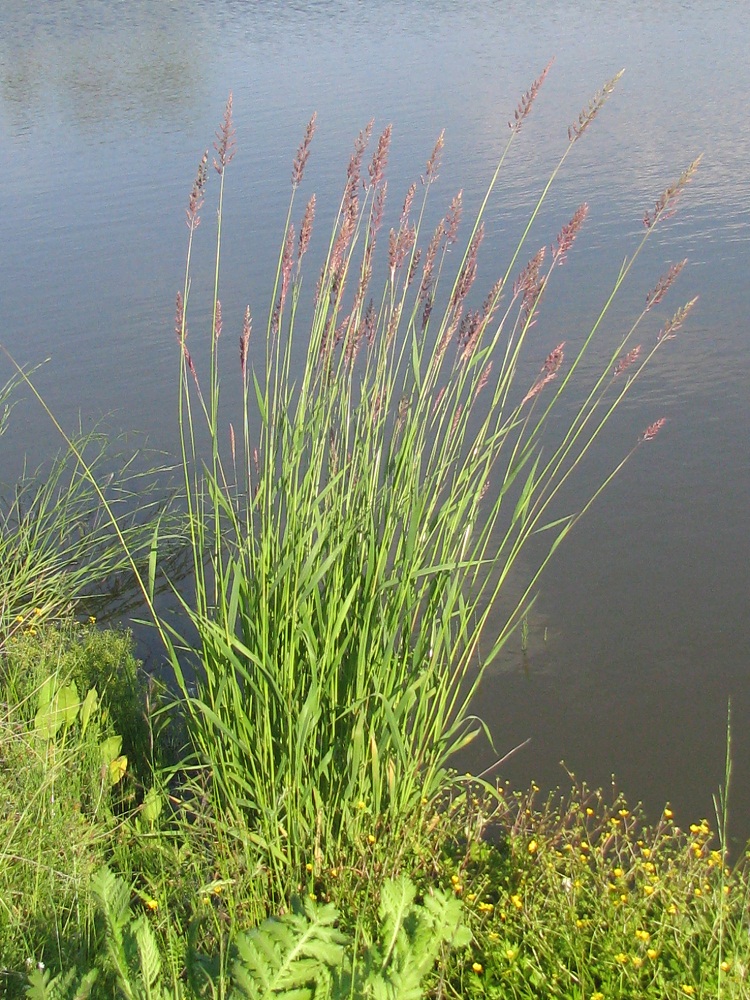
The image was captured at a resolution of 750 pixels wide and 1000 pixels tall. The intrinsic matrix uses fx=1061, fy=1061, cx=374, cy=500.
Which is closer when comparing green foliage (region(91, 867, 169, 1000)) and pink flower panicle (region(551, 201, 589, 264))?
green foliage (region(91, 867, 169, 1000))

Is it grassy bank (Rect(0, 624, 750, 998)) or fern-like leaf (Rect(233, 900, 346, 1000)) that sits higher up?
fern-like leaf (Rect(233, 900, 346, 1000))

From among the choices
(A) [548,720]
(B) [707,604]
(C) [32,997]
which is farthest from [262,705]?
(B) [707,604]

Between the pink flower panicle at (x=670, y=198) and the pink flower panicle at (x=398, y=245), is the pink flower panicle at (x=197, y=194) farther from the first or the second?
the pink flower panicle at (x=670, y=198)

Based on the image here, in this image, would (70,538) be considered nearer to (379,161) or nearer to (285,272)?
(285,272)

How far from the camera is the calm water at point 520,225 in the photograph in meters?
4.10

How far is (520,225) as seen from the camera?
8.26m

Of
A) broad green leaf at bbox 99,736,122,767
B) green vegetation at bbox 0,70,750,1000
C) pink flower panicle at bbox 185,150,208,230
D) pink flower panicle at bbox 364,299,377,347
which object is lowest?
broad green leaf at bbox 99,736,122,767

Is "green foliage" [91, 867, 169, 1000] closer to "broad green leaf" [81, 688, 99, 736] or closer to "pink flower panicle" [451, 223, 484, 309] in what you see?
"broad green leaf" [81, 688, 99, 736]

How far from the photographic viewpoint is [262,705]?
2.55m

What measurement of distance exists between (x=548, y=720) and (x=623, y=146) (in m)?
7.55

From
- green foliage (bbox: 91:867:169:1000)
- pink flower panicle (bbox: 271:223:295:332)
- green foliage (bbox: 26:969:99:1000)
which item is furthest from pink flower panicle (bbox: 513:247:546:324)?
green foliage (bbox: 26:969:99:1000)

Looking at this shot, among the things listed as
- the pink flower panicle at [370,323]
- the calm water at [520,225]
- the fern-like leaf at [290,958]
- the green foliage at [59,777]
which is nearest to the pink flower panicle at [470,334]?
the pink flower panicle at [370,323]

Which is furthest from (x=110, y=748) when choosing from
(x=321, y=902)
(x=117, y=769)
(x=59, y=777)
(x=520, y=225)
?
(x=520, y=225)

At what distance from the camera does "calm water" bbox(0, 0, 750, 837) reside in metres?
4.10
